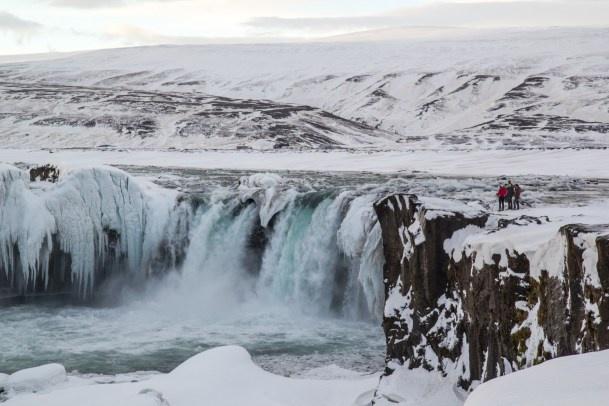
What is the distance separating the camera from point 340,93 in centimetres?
10412

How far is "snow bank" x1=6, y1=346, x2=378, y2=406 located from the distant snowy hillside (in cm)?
4321

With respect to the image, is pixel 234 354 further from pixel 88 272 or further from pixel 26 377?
pixel 88 272

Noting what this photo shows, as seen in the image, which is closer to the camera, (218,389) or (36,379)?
(218,389)

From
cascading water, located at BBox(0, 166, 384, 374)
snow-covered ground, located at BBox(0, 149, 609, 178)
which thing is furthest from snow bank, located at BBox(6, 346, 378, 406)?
snow-covered ground, located at BBox(0, 149, 609, 178)

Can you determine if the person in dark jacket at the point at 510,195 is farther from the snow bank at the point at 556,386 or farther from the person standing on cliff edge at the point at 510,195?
the snow bank at the point at 556,386

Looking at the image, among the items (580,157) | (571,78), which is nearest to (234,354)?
(580,157)

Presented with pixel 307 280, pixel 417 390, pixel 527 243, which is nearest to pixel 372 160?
pixel 307 280

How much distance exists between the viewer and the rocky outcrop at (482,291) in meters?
9.16

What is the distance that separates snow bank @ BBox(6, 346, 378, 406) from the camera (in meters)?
11.7

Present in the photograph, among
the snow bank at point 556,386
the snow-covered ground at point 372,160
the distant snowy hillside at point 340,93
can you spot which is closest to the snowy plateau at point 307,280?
the snow bank at point 556,386

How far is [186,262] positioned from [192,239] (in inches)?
29.1

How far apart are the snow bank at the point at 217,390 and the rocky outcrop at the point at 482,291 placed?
1.23 meters

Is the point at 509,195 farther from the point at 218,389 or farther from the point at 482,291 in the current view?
the point at 218,389

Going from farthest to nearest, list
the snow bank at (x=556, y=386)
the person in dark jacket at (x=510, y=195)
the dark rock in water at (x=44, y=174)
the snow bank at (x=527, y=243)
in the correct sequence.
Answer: the dark rock in water at (x=44, y=174) → the person in dark jacket at (x=510, y=195) → the snow bank at (x=527, y=243) → the snow bank at (x=556, y=386)
